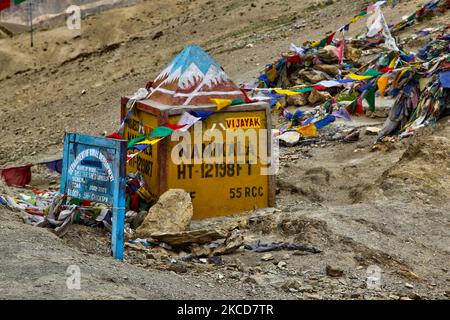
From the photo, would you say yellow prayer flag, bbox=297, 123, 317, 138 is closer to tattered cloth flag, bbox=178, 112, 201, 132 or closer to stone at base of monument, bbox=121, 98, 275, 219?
stone at base of monument, bbox=121, 98, 275, 219

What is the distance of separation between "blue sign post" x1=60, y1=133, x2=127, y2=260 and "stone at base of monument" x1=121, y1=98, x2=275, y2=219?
1.04 meters

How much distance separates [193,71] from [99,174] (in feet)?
6.20

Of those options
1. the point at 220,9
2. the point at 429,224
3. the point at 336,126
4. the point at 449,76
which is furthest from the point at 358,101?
the point at 220,9

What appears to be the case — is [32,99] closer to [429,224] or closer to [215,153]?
[215,153]

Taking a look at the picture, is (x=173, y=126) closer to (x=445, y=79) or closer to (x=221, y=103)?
(x=221, y=103)

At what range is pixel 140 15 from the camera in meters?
27.2

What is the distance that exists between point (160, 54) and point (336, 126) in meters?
9.93

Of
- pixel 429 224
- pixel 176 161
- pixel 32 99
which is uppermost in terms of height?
pixel 32 99

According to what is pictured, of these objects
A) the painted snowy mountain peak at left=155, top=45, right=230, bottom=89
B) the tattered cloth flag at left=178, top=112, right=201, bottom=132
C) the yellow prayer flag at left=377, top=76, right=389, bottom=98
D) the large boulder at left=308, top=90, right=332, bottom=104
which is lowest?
the tattered cloth flag at left=178, top=112, right=201, bottom=132

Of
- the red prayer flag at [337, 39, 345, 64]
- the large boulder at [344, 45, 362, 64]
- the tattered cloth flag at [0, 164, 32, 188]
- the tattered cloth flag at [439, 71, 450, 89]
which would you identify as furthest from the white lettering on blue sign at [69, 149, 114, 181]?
the large boulder at [344, 45, 362, 64]

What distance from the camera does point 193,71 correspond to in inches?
356

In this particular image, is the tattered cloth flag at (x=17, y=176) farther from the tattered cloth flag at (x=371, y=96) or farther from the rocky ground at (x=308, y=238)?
the tattered cloth flag at (x=371, y=96)

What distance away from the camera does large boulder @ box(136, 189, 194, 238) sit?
8141mm

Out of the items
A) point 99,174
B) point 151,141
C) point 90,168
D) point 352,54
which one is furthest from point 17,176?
point 352,54
